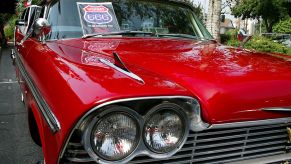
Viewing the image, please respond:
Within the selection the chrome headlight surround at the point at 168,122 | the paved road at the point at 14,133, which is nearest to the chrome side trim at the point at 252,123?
the chrome headlight surround at the point at 168,122

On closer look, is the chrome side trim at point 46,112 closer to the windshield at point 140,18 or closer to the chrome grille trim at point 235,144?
the chrome grille trim at point 235,144

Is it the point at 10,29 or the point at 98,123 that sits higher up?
the point at 10,29

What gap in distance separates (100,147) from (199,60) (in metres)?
1.04

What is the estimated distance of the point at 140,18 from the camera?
3.51 meters

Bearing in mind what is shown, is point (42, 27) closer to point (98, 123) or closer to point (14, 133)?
point (98, 123)

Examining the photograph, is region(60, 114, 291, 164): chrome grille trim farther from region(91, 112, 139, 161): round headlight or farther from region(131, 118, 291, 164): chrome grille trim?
region(91, 112, 139, 161): round headlight

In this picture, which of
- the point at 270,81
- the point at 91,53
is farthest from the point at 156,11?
the point at 270,81

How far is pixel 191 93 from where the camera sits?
6.30 ft

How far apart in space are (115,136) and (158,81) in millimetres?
377

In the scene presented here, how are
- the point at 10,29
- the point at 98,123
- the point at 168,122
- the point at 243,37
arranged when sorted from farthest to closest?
the point at 10,29 < the point at 243,37 < the point at 168,122 < the point at 98,123

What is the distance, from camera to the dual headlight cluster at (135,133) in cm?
172

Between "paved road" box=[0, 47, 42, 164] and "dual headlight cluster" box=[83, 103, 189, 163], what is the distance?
6.35 ft

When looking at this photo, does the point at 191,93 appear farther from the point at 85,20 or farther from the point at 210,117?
the point at 85,20

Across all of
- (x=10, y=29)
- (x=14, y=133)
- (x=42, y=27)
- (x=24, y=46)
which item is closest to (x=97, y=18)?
(x=42, y=27)
